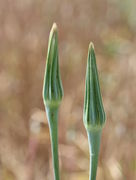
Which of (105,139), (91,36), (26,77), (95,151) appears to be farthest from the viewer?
(91,36)

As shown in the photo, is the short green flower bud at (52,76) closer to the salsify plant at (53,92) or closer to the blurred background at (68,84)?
the salsify plant at (53,92)

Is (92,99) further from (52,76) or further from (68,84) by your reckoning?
(68,84)

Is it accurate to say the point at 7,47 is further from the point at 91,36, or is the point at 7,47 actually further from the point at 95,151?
the point at 95,151

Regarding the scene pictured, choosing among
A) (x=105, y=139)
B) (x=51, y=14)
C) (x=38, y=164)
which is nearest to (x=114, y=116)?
(x=105, y=139)

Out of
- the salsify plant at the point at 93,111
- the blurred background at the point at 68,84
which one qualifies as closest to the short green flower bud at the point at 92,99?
the salsify plant at the point at 93,111

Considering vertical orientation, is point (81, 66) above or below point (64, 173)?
above

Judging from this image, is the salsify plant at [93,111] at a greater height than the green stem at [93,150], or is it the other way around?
the salsify plant at [93,111]

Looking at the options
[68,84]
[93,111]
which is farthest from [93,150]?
[68,84]
